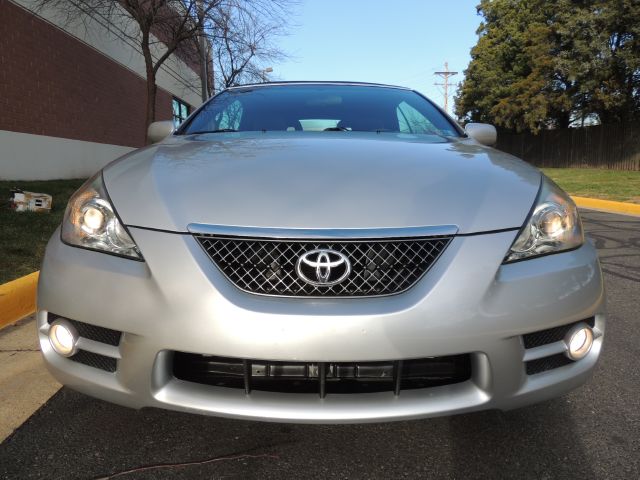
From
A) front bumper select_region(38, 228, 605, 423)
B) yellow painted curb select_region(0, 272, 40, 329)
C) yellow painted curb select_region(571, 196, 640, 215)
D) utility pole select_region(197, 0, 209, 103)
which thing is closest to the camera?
front bumper select_region(38, 228, 605, 423)

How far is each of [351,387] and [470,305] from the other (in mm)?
419

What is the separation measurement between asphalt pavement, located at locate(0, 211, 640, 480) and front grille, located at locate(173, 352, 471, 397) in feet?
1.17

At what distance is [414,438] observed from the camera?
6.19 ft

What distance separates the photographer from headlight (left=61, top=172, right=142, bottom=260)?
1588 millimetres

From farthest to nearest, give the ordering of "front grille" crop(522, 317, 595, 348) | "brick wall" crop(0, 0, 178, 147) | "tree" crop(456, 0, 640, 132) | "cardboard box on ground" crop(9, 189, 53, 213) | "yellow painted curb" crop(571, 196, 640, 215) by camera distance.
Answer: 1. "tree" crop(456, 0, 640, 132)
2. "brick wall" crop(0, 0, 178, 147)
3. "yellow painted curb" crop(571, 196, 640, 215)
4. "cardboard box on ground" crop(9, 189, 53, 213)
5. "front grille" crop(522, 317, 595, 348)

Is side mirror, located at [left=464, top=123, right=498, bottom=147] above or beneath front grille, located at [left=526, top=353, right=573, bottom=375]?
above

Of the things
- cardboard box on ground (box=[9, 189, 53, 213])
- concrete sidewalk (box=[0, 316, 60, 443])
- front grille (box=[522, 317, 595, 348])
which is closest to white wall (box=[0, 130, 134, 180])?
cardboard box on ground (box=[9, 189, 53, 213])

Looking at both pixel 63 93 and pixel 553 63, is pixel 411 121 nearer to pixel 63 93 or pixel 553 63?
pixel 63 93

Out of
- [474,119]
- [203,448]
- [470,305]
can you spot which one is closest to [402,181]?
[470,305]

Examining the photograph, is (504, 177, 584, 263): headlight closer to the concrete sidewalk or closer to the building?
the concrete sidewalk

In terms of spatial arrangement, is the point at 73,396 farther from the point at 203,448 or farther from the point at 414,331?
the point at 414,331

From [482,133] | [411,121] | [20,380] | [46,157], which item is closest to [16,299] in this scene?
[20,380]

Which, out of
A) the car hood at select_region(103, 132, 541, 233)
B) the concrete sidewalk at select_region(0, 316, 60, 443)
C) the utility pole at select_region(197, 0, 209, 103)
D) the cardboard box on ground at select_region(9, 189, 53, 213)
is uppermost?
the utility pole at select_region(197, 0, 209, 103)

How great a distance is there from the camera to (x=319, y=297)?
1.47 m
